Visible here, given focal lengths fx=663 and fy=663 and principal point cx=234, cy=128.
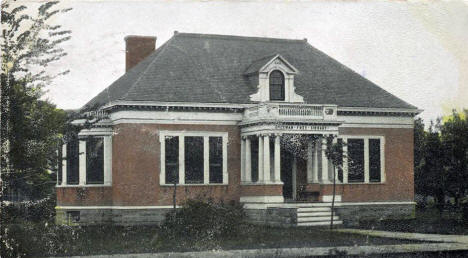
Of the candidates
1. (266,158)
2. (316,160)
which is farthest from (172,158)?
(316,160)

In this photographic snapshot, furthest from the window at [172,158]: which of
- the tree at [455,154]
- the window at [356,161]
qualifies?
the tree at [455,154]

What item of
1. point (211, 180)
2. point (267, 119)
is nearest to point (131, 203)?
point (211, 180)

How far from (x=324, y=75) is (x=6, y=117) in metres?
22.6

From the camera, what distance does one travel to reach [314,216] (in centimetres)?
2936

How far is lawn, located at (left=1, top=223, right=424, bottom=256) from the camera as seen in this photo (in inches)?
693

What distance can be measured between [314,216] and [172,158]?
6965 millimetres

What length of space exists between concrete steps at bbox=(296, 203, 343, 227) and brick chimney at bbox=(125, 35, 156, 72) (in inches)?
480

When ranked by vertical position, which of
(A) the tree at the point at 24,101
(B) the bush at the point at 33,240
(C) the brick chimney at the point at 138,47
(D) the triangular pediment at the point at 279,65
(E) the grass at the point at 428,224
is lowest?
(E) the grass at the point at 428,224

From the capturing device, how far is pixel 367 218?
1298 inches

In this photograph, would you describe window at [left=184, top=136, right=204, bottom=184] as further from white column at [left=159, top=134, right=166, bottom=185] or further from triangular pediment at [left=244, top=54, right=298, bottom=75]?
triangular pediment at [left=244, top=54, right=298, bottom=75]

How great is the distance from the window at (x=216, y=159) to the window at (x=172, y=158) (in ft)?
5.76

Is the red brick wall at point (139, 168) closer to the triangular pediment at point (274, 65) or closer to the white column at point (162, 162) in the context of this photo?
the white column at point (162, 162)

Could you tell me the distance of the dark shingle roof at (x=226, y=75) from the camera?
Result: 30.8m

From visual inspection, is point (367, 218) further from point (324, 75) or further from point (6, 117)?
point (6, 117)
